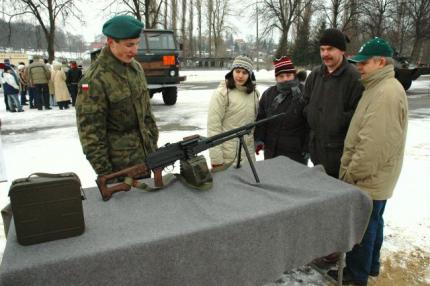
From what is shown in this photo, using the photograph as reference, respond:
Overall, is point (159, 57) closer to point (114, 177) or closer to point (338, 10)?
point (114, 177)

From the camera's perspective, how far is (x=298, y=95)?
116 inches

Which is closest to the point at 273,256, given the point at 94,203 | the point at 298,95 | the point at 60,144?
the point at 94,203

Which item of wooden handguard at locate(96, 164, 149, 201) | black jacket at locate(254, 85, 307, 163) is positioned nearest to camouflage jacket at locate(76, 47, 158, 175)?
wooden handguard at locate(96, 164, 149, 201)

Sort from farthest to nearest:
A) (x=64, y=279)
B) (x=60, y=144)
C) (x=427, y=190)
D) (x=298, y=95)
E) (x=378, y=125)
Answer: (x=60, y=144) < (x=427, y=190) < (x=298, y=95) < (x=378, y=125) < (x=64, y=279)

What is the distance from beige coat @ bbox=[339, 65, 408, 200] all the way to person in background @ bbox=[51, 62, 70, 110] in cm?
1054

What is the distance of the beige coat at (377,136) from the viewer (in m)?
2.13

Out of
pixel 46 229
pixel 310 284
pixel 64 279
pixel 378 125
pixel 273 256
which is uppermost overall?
pixel 378 125

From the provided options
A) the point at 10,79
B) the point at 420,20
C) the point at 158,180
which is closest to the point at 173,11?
the point at 420,20

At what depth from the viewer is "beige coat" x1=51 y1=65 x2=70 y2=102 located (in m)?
11.0

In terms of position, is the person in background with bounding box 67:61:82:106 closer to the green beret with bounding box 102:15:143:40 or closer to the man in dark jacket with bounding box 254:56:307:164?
the man in dark jacket with bounding box 254:56:307:164

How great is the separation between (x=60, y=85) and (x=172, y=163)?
406 inches

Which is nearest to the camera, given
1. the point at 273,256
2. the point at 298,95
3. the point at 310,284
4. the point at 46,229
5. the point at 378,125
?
the point at 46,229

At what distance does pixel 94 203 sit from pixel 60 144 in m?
5.48

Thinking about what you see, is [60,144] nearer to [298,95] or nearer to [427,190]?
[298,95]
